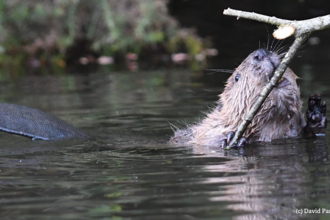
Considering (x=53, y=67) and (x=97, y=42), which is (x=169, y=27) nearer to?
(x=97, y=42)

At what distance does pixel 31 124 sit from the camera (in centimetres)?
426

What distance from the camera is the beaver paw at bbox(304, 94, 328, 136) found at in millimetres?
4191

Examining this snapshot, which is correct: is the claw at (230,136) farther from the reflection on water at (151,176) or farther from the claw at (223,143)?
the reflection on water at (151,176)

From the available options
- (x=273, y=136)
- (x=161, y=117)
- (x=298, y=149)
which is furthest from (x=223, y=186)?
A: (x=161, y=117)

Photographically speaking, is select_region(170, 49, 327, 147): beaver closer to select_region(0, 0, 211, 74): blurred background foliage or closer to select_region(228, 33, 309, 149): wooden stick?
select_region(228, 33, 309, 149): wooden stick

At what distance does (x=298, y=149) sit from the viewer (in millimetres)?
3764

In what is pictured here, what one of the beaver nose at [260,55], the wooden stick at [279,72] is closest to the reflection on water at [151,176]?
the wooden stick at [279,72]

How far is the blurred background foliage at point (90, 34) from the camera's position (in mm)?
11164

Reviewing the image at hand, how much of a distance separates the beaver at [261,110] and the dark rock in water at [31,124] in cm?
89

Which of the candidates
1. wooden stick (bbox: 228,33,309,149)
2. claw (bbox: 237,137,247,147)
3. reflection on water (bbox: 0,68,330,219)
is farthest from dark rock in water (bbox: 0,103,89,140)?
wooden stick (bbox: 228,33,309,149)

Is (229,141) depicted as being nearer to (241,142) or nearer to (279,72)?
(241,142)

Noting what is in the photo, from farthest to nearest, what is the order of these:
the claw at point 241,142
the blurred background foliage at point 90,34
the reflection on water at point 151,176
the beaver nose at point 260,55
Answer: the blurred background foliage at point 90,34
the claw at point 241,142
the beaver nose at point 260,55
the reflection on water at point 151,176

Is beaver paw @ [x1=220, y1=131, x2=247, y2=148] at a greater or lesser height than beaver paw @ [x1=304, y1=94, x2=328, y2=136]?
lesser

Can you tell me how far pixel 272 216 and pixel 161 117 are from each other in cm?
366
